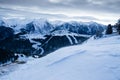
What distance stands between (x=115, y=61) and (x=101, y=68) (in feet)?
3.00

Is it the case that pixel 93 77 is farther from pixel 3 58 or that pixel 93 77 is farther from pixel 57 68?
pixel 3 58

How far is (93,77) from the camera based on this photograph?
29.0 ft

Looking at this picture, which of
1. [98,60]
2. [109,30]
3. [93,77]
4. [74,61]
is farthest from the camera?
[109,30]

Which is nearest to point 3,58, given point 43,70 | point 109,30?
point 109,30

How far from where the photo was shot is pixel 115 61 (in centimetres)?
1006

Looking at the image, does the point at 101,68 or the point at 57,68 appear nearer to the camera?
the point at 101,68

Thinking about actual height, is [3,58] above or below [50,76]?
below

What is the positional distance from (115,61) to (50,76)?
3089 mm

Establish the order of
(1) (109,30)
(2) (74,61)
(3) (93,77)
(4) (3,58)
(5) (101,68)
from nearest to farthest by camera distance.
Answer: (3) (93,77) → (5) (101,68) → (2) (74,61) → (1) (109,30) → (4) (3,58)

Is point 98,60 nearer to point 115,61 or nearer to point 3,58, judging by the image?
point 115,61

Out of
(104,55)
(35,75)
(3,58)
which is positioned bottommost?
(3,58)

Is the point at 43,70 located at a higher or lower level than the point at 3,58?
higher

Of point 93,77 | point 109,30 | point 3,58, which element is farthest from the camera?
point 3,58

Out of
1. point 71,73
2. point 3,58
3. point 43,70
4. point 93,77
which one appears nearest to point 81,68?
point 71,73
